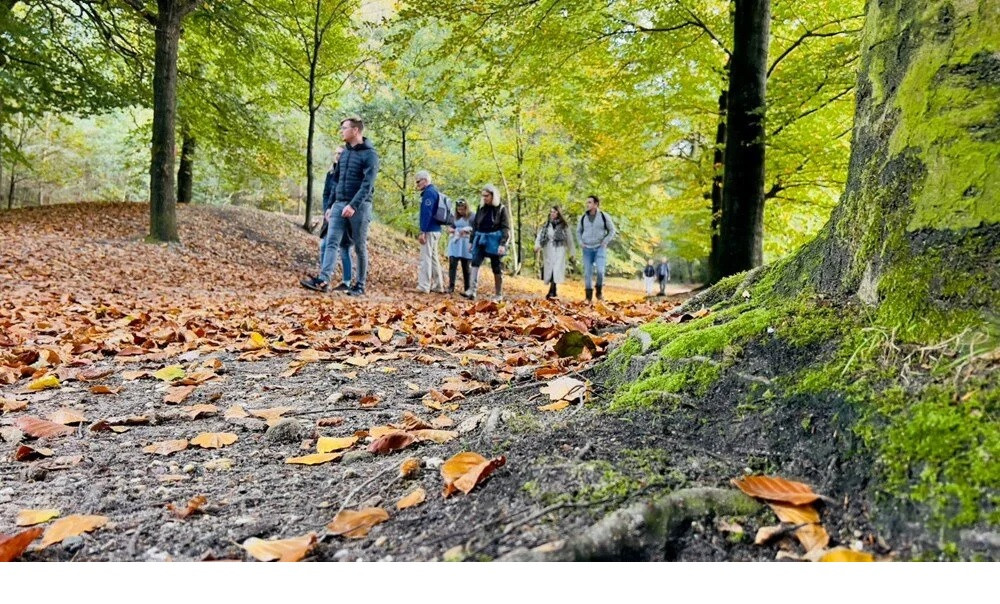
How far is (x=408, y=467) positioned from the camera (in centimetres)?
157

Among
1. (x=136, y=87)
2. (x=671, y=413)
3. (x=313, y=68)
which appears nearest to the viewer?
(x=671, y=413)

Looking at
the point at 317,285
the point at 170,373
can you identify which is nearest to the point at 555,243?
the point at 317,285

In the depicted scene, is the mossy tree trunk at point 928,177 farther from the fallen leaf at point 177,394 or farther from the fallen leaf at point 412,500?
the fallen leaf at point 177,394

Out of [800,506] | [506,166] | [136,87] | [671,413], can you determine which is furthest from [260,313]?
[506,166]

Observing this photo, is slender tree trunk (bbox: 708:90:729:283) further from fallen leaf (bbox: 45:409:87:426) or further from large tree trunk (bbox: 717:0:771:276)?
fallen leaf (bbox: 45:409:87:426)

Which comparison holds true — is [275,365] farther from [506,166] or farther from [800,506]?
[506,166]

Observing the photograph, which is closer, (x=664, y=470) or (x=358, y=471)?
(x=664, y=470)

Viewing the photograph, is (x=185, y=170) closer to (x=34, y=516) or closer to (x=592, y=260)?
(x=592, y=260)

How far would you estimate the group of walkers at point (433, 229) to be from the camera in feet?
23.4

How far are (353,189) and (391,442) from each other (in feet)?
19.1

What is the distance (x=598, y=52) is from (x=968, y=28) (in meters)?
7.34

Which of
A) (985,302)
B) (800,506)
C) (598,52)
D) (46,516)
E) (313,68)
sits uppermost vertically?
(313,68)

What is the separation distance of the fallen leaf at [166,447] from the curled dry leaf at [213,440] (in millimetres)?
39

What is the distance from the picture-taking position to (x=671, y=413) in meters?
1.63
